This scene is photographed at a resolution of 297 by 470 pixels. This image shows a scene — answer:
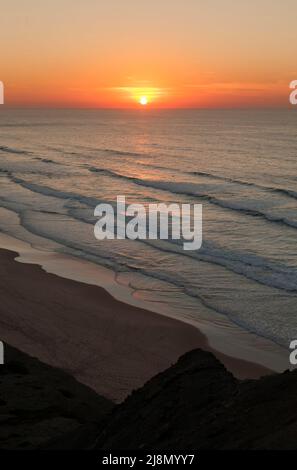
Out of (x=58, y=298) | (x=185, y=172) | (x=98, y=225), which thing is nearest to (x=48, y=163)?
(x=185, y=172)

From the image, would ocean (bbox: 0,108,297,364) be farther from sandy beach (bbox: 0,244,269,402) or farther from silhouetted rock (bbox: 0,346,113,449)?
silhouetted rock (bbox: 0,346,113,449)

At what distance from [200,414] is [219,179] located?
38532 mm

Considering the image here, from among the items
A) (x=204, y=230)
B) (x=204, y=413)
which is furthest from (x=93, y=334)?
(x=204, y=230)

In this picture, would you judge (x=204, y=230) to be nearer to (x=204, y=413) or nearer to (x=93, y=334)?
(x=93, y=334)

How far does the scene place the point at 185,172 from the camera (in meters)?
47.8

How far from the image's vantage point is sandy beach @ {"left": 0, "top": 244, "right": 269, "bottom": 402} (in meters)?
11.2

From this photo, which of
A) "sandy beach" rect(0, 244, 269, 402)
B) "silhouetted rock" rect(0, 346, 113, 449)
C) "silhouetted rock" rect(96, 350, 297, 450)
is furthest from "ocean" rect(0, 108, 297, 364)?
"silhouetted rock" rect(96, 350, 297, 450)

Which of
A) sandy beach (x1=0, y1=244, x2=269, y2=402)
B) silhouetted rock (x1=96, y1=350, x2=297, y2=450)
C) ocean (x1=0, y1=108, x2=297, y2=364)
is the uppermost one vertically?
silhouetted rock (x1=96, y1=350, x2=297, y2=450)

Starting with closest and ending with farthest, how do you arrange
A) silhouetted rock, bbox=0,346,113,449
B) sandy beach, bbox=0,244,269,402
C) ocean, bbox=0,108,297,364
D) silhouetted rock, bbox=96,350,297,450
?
silhouetted rock, bbox=96,350,297,450, silhouetted rock, bbox=0,346,113,449, sandy beach, bbox=0,244,269,402, ocean, bbox=0,108,297,364

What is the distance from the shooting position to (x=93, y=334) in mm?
13281

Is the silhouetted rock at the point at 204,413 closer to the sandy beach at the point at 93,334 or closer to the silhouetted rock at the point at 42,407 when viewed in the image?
the silhouetted rock at the point at 42,407
